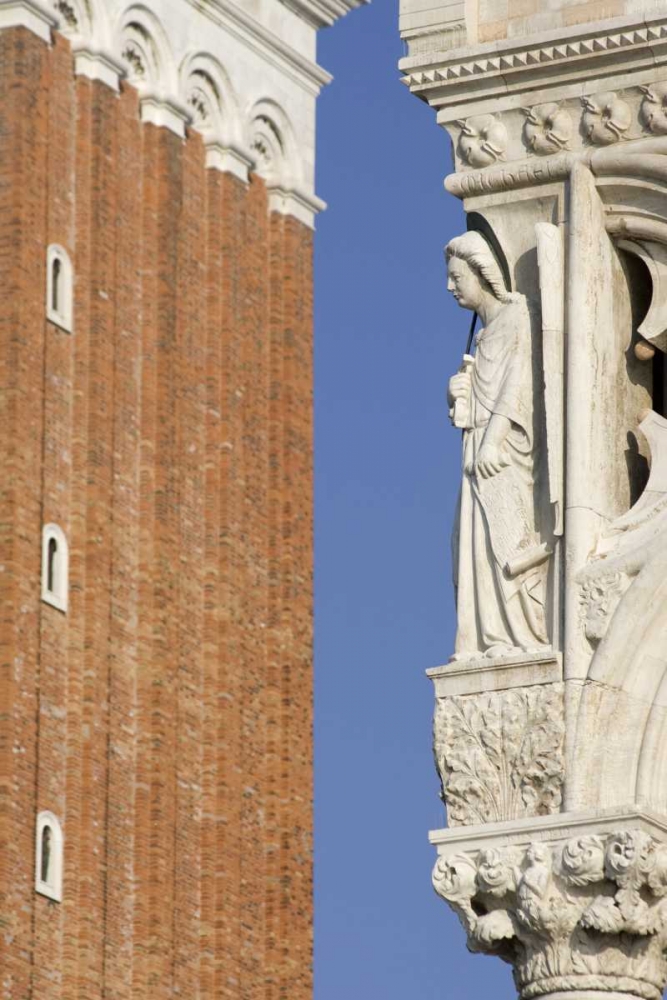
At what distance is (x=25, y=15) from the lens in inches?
1555

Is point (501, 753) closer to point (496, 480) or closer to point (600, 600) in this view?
point (600, 600)

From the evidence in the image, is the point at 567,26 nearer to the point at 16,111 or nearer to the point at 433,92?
the point at 433,92

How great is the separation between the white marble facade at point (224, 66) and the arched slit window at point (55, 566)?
561 centimetres

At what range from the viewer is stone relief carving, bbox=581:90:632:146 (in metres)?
9.09

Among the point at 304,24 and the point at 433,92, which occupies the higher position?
the point at 304,24

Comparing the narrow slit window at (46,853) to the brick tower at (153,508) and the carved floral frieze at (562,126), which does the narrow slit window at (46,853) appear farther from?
the carved floral frieze at (562,126)

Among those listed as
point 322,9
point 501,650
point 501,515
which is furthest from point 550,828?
point 322,9

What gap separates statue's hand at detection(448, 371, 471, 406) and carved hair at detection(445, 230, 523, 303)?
0.89 ft

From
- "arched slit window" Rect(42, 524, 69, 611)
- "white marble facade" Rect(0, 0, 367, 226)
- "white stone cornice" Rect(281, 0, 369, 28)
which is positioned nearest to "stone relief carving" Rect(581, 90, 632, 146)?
"arched slit window" Rect(42, 524, 69, 611)

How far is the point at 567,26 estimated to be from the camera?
9.12 metres

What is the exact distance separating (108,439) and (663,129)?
31.2m

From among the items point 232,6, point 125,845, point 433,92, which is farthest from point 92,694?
point 433,92

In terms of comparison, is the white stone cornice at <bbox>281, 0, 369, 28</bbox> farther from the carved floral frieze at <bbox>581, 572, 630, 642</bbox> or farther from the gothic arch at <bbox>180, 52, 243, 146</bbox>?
the carved floral frieze at <bbox>581, 572, 630, 642</bbox>

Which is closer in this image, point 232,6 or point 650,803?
point 650,803
